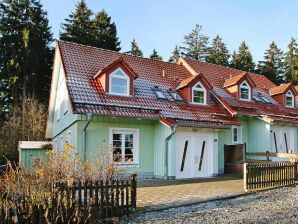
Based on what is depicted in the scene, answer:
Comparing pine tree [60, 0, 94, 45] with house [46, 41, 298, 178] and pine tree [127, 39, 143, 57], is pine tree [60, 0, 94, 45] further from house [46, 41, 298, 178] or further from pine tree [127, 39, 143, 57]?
house [46, 41, 298, 178]

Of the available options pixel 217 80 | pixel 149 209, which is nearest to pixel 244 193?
pixel 149 209

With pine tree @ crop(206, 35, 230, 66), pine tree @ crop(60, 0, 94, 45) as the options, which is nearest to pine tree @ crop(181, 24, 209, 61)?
pine tree @ crop(206, 35, 230, 66)

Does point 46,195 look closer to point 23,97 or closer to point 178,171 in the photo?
point 178,171

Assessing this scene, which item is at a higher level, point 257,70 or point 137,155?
point 257,70

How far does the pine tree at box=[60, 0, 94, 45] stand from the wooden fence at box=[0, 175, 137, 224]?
116 feet

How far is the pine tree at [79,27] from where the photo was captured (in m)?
42.9

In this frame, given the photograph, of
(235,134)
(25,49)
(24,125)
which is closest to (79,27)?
(25,49)

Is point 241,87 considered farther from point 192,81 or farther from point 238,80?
point 192,81

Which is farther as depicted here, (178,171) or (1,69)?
(1,69)

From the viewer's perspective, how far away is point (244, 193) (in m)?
12.8

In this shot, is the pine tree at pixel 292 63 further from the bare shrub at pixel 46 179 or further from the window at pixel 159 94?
the bare shrub at pixel 46 179

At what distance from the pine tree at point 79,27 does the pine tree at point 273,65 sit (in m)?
28.3

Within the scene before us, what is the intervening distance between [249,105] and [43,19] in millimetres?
29255

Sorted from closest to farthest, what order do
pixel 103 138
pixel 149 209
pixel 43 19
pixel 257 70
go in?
pixel 149 209
pixel 103 138
pixel 43 19
pixel 257 70
